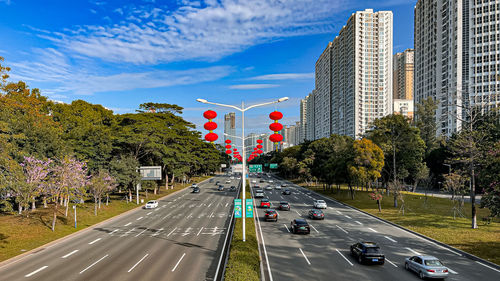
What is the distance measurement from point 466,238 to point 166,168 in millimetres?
60387

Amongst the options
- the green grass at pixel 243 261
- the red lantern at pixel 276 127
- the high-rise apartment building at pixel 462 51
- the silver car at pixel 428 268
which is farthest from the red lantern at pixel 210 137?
the high-rise apartment building at pixel 462 51

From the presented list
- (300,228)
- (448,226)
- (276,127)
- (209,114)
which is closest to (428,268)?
(276,127)

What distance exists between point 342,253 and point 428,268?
646cm

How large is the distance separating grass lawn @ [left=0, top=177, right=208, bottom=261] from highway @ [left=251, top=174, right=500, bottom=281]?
20133mm

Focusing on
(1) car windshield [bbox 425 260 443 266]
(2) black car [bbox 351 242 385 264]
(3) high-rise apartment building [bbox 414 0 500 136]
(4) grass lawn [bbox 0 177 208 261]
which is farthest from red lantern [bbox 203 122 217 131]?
(3) high-rise apartment building [bbox 414 0 500 136]

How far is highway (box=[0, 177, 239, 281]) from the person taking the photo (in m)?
18.5

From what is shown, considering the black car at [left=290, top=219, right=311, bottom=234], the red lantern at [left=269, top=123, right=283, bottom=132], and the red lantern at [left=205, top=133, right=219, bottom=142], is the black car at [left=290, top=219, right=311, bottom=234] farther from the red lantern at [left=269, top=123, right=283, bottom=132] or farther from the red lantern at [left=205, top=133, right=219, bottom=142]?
the red lantern at [left=205, top=133, right=219, bottom=142]

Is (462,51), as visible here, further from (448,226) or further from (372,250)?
(372,250)

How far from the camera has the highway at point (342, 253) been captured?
17.9 m

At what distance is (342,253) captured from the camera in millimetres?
22406

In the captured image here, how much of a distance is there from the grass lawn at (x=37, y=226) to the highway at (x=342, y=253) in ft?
66.1

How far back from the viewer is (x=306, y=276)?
17531mm

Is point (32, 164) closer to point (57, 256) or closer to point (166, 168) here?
point (57, 256)

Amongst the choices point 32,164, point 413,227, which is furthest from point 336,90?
point 32,164
